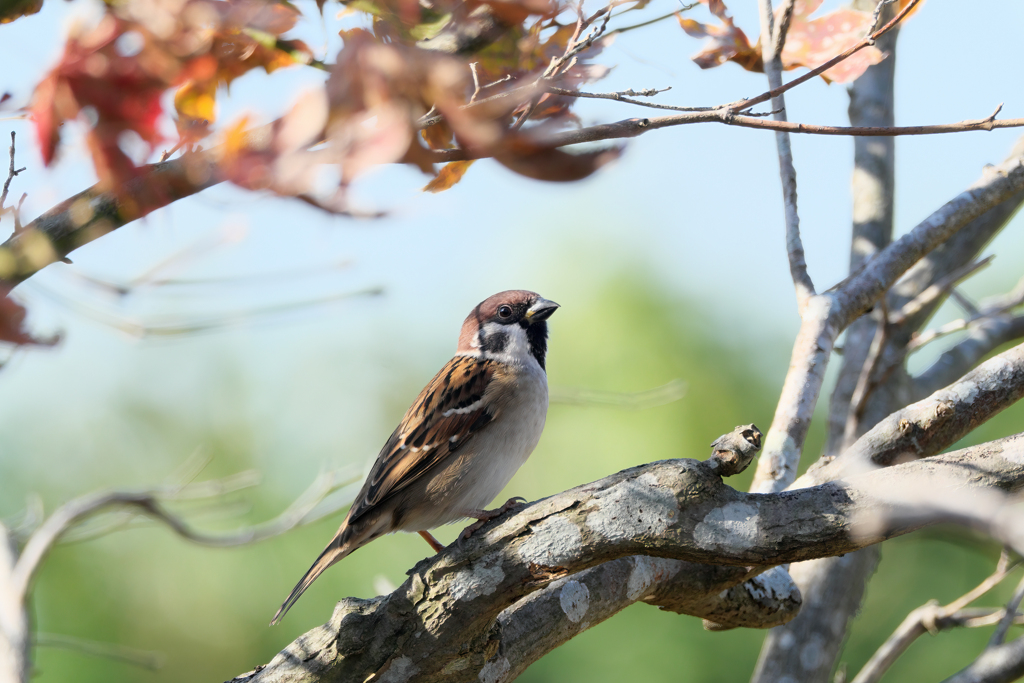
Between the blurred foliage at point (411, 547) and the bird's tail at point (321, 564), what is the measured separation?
5.01 metres

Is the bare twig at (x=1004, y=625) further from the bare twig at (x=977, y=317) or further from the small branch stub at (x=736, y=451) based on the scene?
the small branch stub at (x=736, y=451)

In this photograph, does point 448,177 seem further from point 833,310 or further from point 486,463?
point 833,310

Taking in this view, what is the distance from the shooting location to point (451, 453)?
11.3 feet

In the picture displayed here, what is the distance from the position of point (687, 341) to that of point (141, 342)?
859cm

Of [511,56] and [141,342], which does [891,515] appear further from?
[141,342]

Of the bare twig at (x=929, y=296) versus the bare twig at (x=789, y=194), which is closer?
the bare twig at (x=789, y=194)

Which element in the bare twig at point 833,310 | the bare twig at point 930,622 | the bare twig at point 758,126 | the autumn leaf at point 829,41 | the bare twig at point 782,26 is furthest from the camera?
the bare twig at point 930,622

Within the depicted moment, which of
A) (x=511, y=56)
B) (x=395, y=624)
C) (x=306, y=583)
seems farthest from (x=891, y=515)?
(x=306, y=583)

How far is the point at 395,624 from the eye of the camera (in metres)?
2.26

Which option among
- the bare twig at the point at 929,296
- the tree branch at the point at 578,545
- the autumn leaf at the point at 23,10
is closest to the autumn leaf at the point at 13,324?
the autumn leaf at the point at 23,10

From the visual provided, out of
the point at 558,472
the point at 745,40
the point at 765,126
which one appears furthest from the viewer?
the point at 558,472

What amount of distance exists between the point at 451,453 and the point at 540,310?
3.09ft

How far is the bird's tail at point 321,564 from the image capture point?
301cm

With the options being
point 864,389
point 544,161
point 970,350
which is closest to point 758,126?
point 544,161
